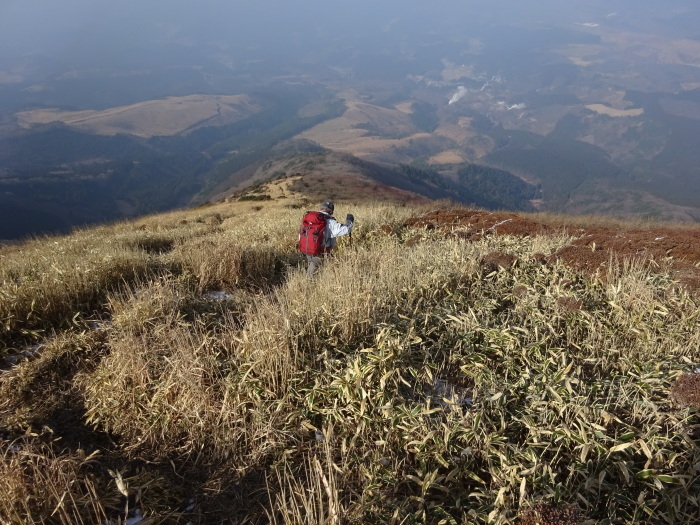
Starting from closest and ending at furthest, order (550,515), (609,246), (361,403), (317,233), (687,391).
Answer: (550,515), (687,391), (361,403), (609,246), (317,233)

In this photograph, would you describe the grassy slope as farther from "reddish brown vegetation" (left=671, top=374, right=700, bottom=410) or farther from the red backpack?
the red backpack

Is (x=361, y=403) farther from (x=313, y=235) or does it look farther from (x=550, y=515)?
(x=313, y=235)

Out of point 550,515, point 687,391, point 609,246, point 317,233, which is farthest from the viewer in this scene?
point 317,233

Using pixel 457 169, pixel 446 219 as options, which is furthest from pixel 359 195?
pixel 457 169

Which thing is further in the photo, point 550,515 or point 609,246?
point 609,246

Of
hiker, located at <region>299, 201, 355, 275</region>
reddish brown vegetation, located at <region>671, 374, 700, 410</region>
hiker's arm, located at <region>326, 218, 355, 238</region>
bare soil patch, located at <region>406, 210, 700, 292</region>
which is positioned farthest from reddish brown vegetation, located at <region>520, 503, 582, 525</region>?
hiker's arm, located at <region>326, 218, 355, 238</region>

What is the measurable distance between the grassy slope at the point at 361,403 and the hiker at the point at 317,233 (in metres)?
2.02

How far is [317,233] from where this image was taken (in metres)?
6.80

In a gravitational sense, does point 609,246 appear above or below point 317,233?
below

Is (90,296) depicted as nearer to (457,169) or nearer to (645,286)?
(645,286)

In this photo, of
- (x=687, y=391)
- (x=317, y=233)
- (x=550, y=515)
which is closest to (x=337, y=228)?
(x=317, y=233)

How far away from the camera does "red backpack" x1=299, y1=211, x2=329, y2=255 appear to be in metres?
6.80

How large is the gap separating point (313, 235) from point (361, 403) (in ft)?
13.8

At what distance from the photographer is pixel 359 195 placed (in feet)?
120
